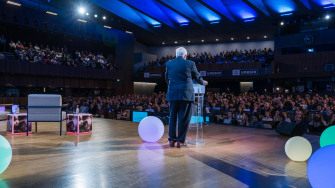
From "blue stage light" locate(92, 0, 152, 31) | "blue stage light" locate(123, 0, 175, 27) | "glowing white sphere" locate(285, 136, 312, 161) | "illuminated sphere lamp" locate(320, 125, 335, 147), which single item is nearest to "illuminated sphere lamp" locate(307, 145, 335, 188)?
"glowing white sphere" locate(285, 136, 312, 161)

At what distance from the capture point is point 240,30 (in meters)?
26.2

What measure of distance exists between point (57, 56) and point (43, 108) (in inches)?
676

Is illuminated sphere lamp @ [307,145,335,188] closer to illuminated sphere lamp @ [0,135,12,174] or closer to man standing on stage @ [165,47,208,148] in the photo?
man standing on stage @ [165,47,208,148]

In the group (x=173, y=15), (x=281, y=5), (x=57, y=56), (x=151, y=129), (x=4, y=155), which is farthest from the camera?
(x=173, y=15)

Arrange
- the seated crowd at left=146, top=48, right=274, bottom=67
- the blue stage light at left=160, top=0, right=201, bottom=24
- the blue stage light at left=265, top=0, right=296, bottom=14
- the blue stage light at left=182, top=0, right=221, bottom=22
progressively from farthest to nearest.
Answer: the seated crowd at left=146, top=48, right=274, bottom=67, the blue stage light at left=160, top=0, right=201, bottom=24, the blue stage light at left=182, top=0, right=221, bottom=22, the blue stage light at left=265, top=0, right=296, bottom=14

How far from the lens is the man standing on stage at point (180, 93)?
5215 mm

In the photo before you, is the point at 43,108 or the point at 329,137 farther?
the point at 43,108

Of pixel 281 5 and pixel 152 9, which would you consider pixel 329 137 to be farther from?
pixel 152 9

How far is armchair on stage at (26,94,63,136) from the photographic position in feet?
21.6

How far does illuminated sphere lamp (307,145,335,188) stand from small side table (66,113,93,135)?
16.1 feet

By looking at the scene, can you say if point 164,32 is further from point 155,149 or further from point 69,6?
point 155,149

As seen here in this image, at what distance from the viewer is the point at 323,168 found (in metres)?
2.71

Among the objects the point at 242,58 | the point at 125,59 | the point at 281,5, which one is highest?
the point at 281,5

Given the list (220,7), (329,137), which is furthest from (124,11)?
(329,137)
